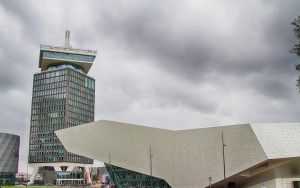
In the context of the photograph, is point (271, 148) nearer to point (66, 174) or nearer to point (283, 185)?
point (283, 185)

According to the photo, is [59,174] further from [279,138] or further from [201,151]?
[279,138]

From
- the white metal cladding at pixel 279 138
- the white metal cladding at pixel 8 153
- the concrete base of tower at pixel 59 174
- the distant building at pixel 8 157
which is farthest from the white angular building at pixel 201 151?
the white metal cladding at pixel 8 153

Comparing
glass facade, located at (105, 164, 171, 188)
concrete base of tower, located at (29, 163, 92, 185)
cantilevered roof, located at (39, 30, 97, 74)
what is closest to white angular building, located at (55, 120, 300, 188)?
A: glass facade, located at (105, 164, 171, 188)

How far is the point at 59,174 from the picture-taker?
173125mm

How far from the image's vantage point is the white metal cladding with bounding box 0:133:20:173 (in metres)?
184

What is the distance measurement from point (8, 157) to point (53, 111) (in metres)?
29.4

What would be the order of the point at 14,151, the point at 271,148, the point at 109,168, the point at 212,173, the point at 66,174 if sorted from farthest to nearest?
the point at 14,151 → the point at 66,174 → the point at 109,168 → the point at 212,173 → the point at 271,148

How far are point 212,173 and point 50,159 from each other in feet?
394

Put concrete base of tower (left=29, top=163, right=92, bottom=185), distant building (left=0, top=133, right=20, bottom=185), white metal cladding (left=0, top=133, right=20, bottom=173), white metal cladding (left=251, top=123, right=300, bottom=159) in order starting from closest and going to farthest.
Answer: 1. white metal cladding (left=251, top=123, right=300, bottom=159)
2. concrete base of tower (left=29, top=163, right=92, bottom=185)
3. distant building (left=0, top=133, right=20, bottom=185)
4. white metal cladding (left=0, top=133, right=20, bottom=173)

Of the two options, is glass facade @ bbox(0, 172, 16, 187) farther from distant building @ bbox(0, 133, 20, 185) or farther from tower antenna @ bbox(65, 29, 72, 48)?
tower antenna @ bbox(65, 29, 72, 48)

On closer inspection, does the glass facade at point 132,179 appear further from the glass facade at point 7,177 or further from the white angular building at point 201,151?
the glass facade at point 7,177

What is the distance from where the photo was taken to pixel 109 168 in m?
76.6

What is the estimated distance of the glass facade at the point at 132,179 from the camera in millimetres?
74375

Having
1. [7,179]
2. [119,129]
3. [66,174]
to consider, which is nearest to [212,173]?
[119,129]
